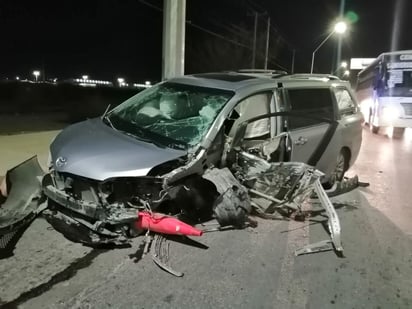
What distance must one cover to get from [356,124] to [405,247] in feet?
10.5

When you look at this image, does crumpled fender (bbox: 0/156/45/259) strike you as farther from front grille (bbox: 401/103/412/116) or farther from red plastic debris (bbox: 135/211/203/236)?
front grille (bbox: 401/103/412/116)

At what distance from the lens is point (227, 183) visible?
16.3 feet

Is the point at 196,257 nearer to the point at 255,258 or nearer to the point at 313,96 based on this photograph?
the point at 255,258

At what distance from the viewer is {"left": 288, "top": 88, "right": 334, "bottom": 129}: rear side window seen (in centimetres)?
627

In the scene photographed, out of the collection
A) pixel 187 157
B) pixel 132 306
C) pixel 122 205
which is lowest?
pixel 132 306

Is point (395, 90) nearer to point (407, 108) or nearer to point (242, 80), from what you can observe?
point (407, 108)

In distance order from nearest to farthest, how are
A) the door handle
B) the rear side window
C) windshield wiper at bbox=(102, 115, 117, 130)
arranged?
windshield wiper at bbox=(102, 115, 117, 130) → the door handle → the rear side window

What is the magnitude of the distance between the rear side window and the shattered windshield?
118cm

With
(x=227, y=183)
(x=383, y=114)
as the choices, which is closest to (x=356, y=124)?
(x=227, y=183)

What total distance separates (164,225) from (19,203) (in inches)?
71.6

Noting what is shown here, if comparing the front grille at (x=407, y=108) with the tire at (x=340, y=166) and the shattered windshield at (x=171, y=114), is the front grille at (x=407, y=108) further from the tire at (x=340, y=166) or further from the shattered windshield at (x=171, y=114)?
the shattered windshield at (x=171, y=114)

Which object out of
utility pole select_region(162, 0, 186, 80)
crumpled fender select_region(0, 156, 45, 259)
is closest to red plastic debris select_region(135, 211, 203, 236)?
crumpled fender select_region(0, 156, 45, 259)

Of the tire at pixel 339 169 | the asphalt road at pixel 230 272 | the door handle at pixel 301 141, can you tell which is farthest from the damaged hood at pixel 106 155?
the tire at pixel 339 169

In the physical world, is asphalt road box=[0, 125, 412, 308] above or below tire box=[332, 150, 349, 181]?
below
